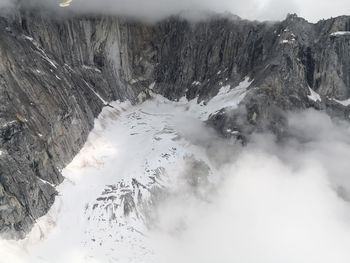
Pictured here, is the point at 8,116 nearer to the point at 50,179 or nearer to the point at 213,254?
the point at 50,179

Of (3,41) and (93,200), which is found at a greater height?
(3,41)

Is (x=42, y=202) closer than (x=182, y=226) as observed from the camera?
Yes

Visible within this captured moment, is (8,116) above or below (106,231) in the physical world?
above

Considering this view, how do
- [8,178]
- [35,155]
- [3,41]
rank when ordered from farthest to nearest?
[3,41]
[35,155]
[8,178]

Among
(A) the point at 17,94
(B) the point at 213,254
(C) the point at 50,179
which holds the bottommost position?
(B) the point at 213,254

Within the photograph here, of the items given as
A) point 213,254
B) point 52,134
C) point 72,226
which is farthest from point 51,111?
point 213,254

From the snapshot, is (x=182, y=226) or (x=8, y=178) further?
(x=182, y=226)

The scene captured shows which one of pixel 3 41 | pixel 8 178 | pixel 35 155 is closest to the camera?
pixel 8 178

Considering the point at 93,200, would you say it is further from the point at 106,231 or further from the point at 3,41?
the point at 3,41

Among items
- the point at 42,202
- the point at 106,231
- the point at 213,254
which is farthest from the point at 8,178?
the point at 213,254
